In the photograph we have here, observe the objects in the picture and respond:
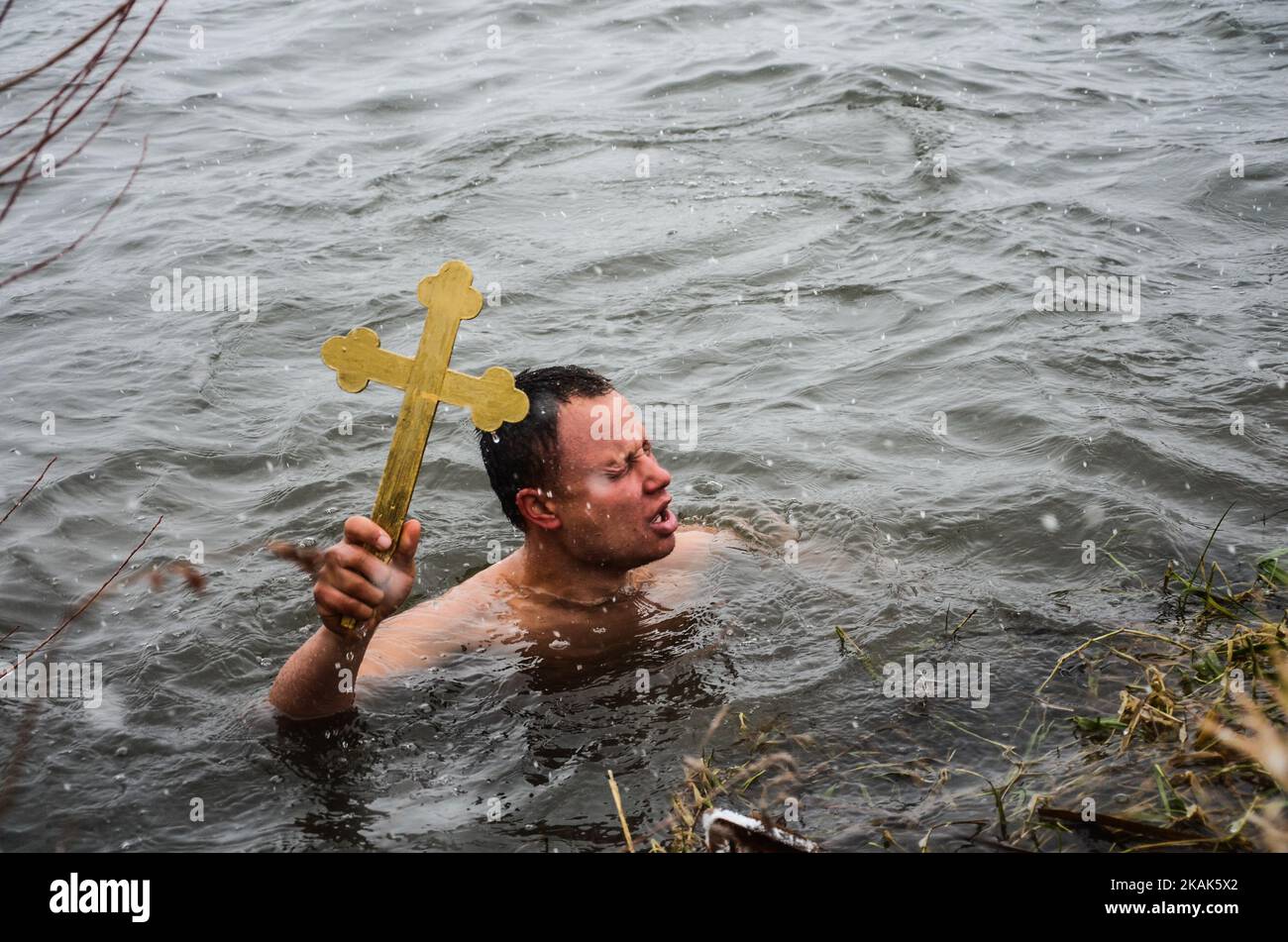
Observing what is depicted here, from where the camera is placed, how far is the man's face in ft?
16.4

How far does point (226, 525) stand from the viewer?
22.4ft

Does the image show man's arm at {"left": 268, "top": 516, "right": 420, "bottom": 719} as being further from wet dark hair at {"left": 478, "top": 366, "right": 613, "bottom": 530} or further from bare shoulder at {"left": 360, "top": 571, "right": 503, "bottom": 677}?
wet dark hair at {"left": 478, "top": 366, "right": 613, "bottom": 530}

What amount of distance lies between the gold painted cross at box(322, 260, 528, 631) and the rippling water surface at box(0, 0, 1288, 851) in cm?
129

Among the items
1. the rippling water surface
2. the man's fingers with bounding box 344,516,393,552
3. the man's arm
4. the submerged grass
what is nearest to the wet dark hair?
the rippling water surface

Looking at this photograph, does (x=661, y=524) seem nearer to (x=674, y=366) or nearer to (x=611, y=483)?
(x=611, y=483)

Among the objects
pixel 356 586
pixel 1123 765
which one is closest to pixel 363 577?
pixel 356 586

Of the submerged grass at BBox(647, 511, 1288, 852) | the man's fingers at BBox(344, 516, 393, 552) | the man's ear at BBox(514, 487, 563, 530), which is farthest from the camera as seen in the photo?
the man's ear at BBox(514, 487, 563, 530)

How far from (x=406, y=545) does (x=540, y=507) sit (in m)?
1.62

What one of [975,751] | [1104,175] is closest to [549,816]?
[975,751]

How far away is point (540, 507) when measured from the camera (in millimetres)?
5168

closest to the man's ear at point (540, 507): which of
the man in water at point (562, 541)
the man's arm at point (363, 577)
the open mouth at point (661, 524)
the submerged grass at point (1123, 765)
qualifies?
the man in water at point (562, 541)

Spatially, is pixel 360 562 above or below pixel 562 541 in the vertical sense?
above

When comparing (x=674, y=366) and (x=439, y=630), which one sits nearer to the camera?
(x=439, y=630)

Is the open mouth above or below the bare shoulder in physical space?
above
